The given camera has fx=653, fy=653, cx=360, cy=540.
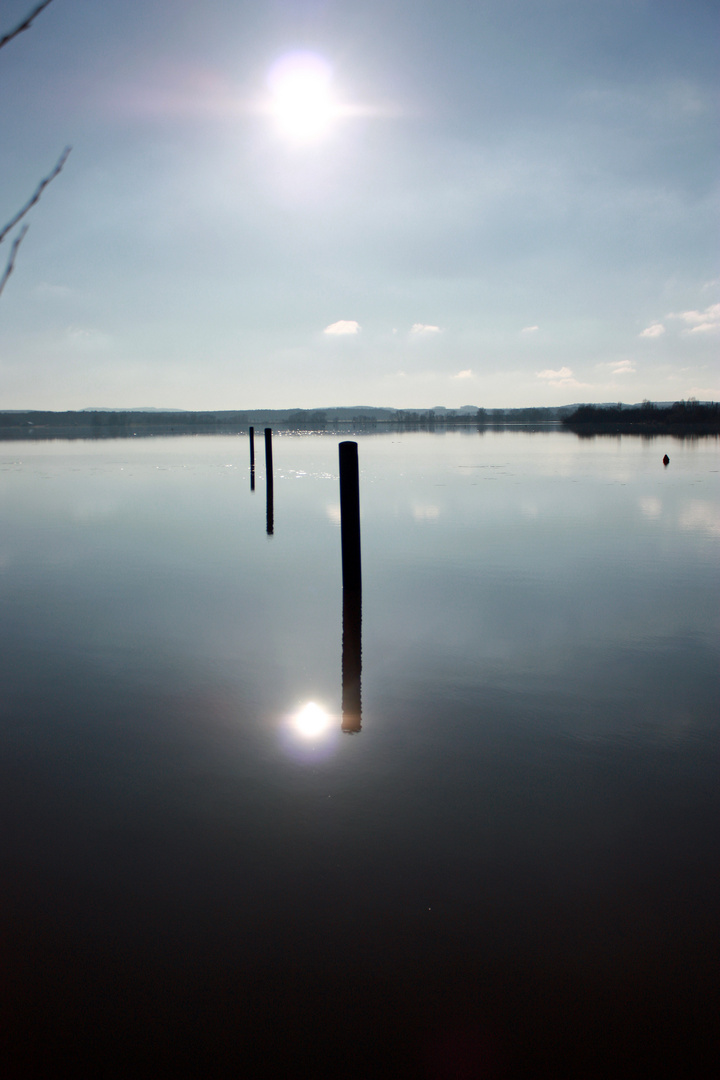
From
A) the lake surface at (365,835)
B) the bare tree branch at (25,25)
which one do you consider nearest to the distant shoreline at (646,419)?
the lake surface at (365,835)

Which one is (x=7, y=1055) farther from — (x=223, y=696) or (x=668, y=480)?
(x=668, y=480)

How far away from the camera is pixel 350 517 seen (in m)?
12.0

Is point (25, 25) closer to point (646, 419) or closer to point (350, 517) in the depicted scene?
point (350, 517)

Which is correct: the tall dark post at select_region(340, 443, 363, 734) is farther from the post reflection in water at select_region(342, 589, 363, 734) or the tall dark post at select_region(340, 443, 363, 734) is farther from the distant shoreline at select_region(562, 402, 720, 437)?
the distant shoreline at select_region(562, 402, 720, 437)

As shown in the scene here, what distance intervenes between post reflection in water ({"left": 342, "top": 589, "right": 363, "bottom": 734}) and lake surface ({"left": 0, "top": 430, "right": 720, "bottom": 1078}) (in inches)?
5.1

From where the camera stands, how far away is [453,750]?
20.8ft

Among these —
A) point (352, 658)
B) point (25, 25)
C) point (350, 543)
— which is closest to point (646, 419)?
point (350, 543)

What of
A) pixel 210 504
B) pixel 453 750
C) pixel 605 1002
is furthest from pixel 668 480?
pixel 605 1002

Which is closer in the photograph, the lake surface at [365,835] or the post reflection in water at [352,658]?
the lake surface at [365,835]

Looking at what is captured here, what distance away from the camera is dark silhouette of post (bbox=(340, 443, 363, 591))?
12.0 meters

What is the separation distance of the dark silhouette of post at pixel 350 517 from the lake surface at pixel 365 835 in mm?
513

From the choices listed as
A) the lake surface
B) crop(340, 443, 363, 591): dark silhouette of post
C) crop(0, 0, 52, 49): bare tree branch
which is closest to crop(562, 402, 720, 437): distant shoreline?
crop(340, 443, 363, 591): dark silhouette of post

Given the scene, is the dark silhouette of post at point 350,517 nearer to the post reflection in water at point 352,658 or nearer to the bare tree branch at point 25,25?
the post reflection in water at point 352,658

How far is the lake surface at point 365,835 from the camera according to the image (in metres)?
3.36
